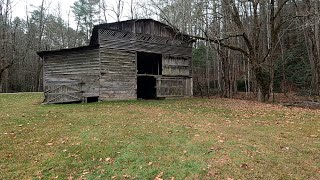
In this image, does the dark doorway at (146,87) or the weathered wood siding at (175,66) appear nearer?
the weathered wood siding at (175,66)

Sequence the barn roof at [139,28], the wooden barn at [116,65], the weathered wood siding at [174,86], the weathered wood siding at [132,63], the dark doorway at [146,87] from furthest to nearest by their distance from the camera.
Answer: the dark doorway at [146,87] < the weathered wood siding at [174,86] < the barn roof at [139,28] < the weathered wood siding at [132,63] < the wooden barn at [116,65]

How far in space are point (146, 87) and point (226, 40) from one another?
963cm

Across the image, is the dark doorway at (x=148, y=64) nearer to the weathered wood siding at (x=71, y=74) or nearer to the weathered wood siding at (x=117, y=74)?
the weathered wood siding at (x=117, y=74)

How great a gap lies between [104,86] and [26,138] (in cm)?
1159

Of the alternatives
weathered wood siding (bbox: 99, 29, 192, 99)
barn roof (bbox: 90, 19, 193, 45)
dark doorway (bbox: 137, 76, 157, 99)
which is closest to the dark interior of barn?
dark doorway (bbox: 137, 76, 157, 99)

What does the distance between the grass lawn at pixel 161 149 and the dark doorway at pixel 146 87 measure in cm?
1609

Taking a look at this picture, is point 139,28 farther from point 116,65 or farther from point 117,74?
point 117,74

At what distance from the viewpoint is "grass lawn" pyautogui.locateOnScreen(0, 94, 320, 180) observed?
6047 millimetres

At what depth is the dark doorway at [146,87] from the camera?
90.6ft

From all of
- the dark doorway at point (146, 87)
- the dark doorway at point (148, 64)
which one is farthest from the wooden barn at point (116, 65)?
the dark doorway at point (148, 64)

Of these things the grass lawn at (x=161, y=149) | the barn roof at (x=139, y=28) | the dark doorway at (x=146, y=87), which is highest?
the barn roof at (x=139, y=28)

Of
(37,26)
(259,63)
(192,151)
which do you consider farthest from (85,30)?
(192,151)

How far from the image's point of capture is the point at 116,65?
21.4 m

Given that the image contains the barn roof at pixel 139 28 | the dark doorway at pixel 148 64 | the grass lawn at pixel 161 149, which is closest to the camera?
the grass lawn at pixel 161 149
